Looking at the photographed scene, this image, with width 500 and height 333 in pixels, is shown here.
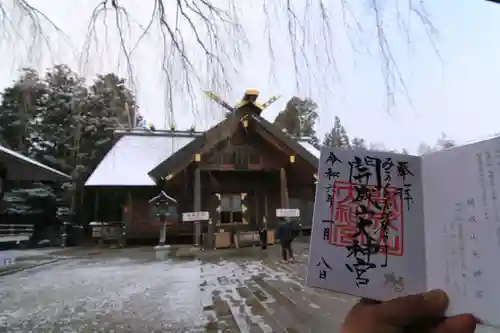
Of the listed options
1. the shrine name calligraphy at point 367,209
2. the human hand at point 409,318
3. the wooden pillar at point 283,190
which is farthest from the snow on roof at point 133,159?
the human hand at point 409,318

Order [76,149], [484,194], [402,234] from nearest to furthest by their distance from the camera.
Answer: [484,194], [402,234], [76,149]

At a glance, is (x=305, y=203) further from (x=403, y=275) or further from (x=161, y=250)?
(x=403, y=275)

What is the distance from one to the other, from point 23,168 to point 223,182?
298 inches

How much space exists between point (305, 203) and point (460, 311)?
49.7ft

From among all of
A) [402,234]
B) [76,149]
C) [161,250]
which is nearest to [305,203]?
[161,250]

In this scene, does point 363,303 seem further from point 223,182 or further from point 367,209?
point 223,182

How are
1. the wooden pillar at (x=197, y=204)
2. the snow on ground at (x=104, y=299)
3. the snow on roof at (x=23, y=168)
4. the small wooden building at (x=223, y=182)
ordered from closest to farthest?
the snow on ground at (x=104, y=299), the snow on roof at (x=23, y=168), the wooden pillar at (x=197, y=204), the small wooden building at (x=223, y=182)

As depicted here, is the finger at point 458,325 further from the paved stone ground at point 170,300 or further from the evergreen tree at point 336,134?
the paved stone ground at point 170,300

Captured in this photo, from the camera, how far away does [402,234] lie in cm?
82

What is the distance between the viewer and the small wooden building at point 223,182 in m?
13.0

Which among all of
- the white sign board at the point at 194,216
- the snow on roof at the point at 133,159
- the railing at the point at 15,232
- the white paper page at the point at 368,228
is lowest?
the railing at the point at 15,232

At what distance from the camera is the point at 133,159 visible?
15883 mm

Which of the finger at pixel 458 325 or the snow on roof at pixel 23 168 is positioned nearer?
the finger at pixel 458 325

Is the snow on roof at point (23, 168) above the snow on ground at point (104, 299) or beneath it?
above
